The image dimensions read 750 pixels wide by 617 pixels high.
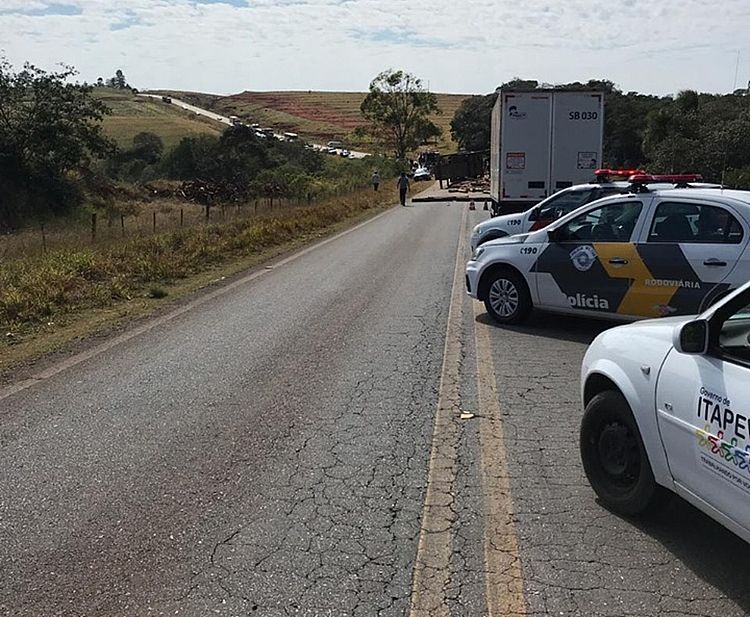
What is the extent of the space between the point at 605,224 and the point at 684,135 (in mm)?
31977

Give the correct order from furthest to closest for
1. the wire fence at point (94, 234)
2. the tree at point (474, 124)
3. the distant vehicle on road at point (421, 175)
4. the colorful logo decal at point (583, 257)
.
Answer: the tree at point (474, 124) → the distant vehicle on road at point (421, 175) → the wire fence at point (94, 234) → the colorful logo decal at point (583, 257)

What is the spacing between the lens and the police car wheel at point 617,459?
434 centimetres

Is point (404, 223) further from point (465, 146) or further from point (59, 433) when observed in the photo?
point (465, 146)

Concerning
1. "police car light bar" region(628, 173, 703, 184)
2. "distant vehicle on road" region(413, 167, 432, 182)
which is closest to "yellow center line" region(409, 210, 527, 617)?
"police car light bar" region(628, 173, 703, 184)

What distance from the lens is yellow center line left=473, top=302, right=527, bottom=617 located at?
3730 mm

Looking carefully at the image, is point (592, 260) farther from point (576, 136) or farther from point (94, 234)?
point (576, 136)

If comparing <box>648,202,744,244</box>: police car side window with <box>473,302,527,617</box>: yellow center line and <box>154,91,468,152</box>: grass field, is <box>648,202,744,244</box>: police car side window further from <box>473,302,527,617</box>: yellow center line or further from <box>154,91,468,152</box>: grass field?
<box>154,91,468,152</box>: grass field

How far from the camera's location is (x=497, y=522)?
4.51 metres

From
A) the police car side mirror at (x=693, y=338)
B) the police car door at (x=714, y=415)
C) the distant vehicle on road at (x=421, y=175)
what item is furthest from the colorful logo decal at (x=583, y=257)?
the distant vehicle on road at (x=421, y=175)

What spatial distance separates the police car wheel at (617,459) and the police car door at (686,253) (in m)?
4.16

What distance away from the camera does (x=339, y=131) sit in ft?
423

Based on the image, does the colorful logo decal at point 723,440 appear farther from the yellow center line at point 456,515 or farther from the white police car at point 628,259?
the white police car at point 628,259

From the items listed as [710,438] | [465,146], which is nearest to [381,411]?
[710,438]

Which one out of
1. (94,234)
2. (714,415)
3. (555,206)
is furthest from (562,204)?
(714,415)
